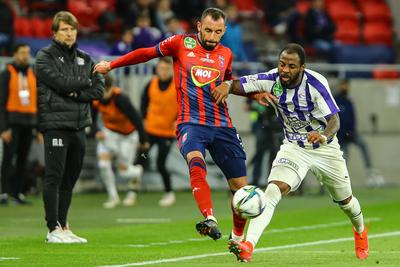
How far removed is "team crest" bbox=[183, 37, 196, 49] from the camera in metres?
12.1

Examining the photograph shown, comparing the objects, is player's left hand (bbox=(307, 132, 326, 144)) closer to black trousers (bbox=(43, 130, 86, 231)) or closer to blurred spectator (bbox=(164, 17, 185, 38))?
black trousers (bbox=(43, 130, 86, 231))

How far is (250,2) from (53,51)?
15873mm

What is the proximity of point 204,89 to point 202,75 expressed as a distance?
139 mm

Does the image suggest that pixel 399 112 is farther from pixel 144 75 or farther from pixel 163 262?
pixel 163 262

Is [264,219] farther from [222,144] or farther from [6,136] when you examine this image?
[6,136]

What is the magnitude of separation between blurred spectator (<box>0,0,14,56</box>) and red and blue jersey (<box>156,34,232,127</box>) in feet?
35.8

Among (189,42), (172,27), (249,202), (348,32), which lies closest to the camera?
(249,202)

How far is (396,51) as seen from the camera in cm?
2892

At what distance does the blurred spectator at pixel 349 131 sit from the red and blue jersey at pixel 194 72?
1104 cm

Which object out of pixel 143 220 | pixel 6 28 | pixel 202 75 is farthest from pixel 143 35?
pixel 202 75

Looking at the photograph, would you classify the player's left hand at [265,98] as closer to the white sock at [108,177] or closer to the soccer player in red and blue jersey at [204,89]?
the soccer player in red and blue jersey at [204,89]

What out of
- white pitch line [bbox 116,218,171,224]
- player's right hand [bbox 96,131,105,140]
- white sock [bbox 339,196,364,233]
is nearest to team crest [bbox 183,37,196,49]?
white sock [bbox 339,196,364,233]

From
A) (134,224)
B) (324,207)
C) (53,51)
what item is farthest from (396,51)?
(53,51)

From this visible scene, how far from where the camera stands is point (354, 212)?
470 inches
